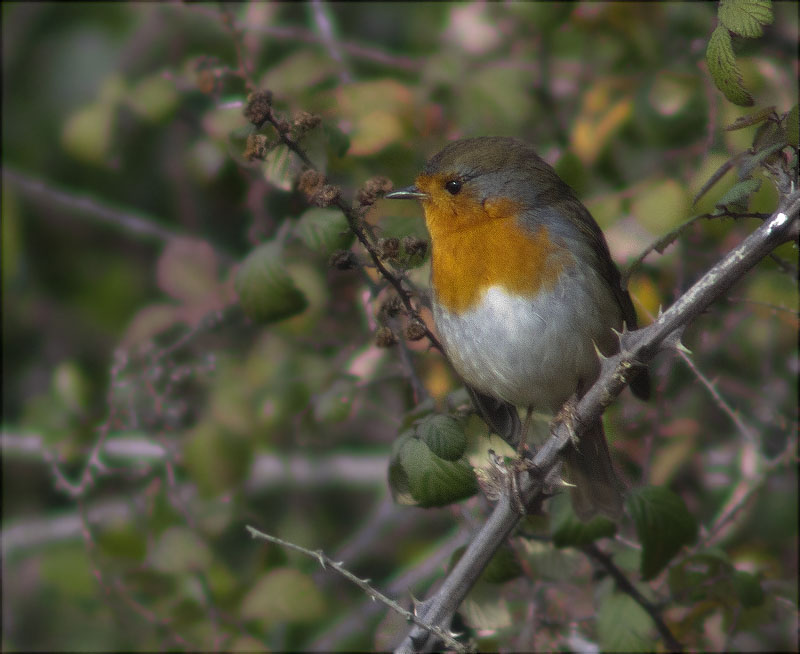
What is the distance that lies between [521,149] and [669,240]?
0.92m

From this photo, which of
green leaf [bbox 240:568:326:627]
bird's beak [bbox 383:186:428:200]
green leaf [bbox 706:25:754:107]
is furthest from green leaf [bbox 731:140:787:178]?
green leaf [bbox 240:568:326:627]

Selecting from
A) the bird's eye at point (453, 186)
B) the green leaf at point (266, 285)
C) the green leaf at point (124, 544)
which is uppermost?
the bird's eye at point (453, 186)

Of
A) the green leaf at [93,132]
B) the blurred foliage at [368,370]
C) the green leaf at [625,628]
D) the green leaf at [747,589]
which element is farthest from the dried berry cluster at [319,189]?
the green leaf at [93,132]

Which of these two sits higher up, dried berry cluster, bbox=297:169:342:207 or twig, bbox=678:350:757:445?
twig, bbox=678:350:757:445

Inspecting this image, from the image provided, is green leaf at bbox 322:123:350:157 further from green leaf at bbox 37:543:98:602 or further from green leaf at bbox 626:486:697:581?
green leaf at bbox 37:543:98:602

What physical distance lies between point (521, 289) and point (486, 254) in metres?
0.14

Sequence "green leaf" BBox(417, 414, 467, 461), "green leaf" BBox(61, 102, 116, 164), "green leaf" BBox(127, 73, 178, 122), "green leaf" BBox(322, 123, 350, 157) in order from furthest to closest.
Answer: "green leaf" BBox(61, 102, 116, 164) < "green leaf" BBox(127, 73, 178, 122) < "green leaf" BBox(322, 123, 350, 157) < "green leaf" BBox(417, 414, 467, 461)

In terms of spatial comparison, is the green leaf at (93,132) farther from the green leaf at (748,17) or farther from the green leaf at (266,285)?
the green leaf at (748,17)

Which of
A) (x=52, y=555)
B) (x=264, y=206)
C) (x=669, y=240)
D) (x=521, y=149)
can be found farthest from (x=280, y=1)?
(x=669, y=240)

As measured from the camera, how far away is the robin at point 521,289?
243cm

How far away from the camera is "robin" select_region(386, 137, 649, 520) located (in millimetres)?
2434

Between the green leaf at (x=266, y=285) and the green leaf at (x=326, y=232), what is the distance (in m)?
0.17

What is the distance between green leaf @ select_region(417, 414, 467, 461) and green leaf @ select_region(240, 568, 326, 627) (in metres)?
0.84

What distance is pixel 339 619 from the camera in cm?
352
